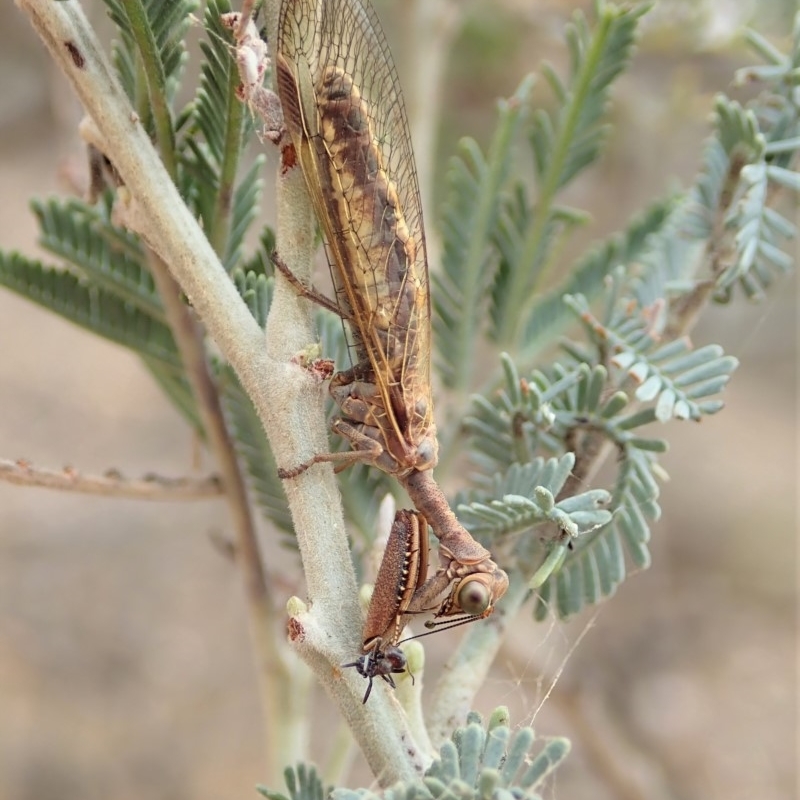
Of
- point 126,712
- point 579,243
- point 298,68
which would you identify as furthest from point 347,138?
point 579,243

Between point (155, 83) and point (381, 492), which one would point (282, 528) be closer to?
point (381, 492)

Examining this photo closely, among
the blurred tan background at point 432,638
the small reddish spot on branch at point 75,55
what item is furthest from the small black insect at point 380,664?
the blurred tan background at point 432,638

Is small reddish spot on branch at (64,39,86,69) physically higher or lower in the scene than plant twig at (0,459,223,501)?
higher

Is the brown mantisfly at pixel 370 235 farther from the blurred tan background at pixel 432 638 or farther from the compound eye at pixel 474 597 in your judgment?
the blurred tan background at pixel 432 638

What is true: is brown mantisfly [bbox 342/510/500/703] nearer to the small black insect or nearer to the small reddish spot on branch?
the small black insect

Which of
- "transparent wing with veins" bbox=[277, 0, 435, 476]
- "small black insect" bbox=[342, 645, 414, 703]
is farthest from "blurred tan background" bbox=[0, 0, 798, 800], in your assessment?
"small black insect" bbox=[342, 645, 414, 703]

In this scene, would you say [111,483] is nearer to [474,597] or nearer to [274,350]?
[274,350]

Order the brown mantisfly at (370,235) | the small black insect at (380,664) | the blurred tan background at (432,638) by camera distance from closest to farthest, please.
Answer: the small black insect at (380,664) → the brown mantisfly at (370,235) → the blurred tan background at (432,638)
